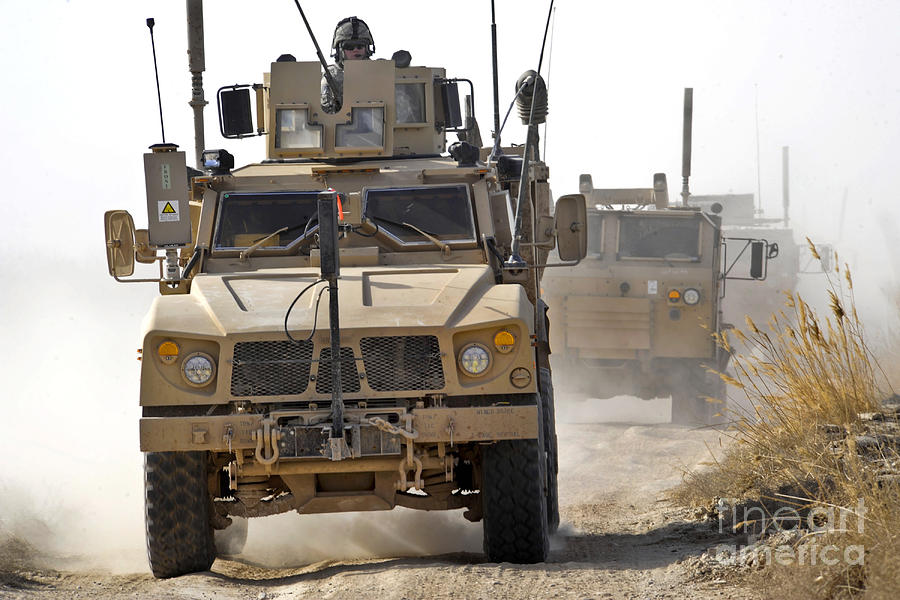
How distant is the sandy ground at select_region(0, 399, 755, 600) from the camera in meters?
6.04

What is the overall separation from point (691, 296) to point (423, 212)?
7.34m

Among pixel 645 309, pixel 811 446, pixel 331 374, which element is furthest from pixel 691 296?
pixel 331 374

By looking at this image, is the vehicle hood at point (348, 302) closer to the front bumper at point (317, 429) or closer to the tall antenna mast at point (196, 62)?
the front bumper at point (317, 429)

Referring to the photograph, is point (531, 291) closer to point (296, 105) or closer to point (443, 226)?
point (443, 226)

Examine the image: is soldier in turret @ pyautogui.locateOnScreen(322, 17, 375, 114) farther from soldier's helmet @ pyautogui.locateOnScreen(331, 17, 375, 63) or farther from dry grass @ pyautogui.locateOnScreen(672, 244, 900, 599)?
dry grass @ pyautogui.locateOnScreen(672, 244, 900, 599)

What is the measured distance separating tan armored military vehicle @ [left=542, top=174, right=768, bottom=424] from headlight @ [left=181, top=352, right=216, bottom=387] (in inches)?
357

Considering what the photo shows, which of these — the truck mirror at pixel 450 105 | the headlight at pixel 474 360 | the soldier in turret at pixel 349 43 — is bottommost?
the headlight at pixel 474 360

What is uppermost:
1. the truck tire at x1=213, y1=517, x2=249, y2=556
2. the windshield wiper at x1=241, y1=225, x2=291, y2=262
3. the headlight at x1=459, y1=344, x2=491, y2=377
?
the windshield wiper at x1=241, y1=225, x2=291, y2=262

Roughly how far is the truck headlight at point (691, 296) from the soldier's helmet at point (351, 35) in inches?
221

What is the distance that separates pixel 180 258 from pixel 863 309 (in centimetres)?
2699

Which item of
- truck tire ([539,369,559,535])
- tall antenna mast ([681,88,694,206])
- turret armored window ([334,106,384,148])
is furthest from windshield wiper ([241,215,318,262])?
tall antenna mast ([681,88,694,206])

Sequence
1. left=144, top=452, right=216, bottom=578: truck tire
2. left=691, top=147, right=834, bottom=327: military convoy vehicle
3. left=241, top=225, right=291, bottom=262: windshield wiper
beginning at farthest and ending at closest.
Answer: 1. left=691, top=147, right=834, bottom=327: military convoy vehicle
2. left=241, top=225, right=291, bottom=262: windshield wiper
3. left=144, top=452, right=216, bottom=578: truck tire

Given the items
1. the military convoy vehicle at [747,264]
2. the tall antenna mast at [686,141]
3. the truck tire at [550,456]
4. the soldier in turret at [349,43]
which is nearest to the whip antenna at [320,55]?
the soldier in turret at [349,43]

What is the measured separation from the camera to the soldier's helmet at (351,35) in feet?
35.1
